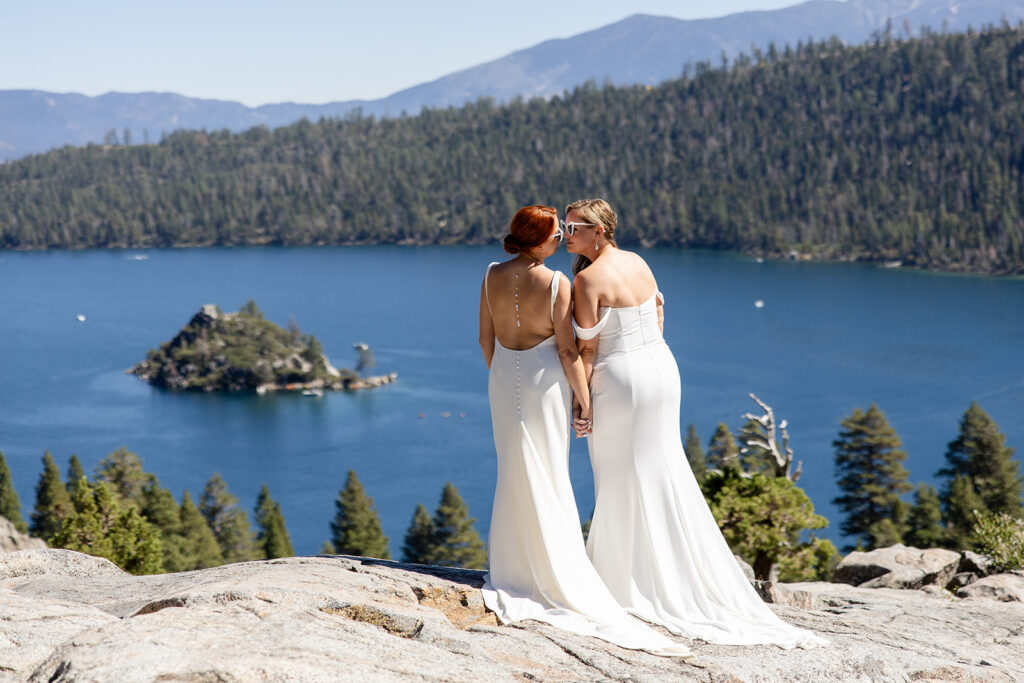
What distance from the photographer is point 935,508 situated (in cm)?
4250

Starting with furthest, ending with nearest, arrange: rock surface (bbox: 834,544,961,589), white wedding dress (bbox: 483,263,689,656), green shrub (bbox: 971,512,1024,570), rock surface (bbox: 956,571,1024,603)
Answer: rock surface (bbox: 834,544,961,589) < green shrub (bbox: 971,512,1024,570) < rock surface (bbox: 956,571,1024,603) < white wedding dress (bbox: 483,263,689,656)

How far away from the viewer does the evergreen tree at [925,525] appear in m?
41.9

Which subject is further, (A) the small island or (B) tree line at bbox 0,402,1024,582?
(A) the small island

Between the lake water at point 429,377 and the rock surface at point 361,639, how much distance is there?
52.7 meters

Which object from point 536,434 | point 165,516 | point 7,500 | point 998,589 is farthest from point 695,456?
point 536,434

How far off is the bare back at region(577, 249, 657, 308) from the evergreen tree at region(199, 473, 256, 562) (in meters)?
46.8

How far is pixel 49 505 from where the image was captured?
48.4 meters

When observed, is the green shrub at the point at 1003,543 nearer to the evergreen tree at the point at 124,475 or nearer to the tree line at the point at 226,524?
the tree line at the point at 226,524

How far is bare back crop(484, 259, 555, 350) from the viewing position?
735 centimetres

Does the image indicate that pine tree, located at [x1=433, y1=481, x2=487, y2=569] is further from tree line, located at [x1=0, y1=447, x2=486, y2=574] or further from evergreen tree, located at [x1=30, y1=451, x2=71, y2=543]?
evergreen tree, located at [x1=30, y1=451, x2=71, y2=543]

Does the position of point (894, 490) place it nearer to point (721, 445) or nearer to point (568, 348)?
point (721, 445)

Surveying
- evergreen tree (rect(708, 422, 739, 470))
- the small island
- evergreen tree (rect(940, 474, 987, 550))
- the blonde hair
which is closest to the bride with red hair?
the blonde hair

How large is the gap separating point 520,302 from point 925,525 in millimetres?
40891

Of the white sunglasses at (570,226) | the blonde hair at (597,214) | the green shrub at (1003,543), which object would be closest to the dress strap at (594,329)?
the blonde hair at (597,214)
